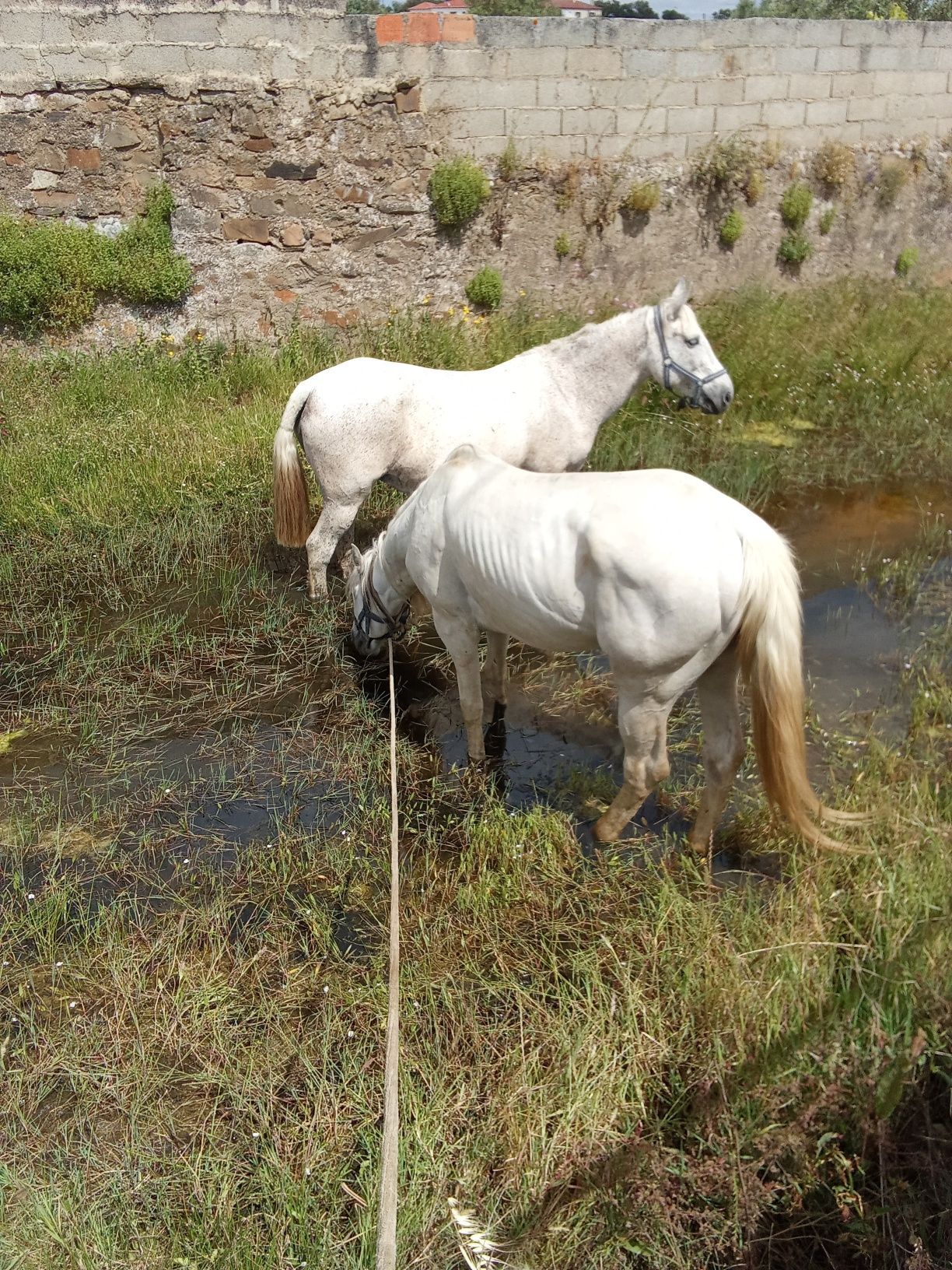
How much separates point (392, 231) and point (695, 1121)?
718 cm

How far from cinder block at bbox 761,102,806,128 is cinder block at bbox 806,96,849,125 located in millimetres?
95

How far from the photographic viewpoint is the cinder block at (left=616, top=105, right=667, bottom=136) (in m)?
8.68

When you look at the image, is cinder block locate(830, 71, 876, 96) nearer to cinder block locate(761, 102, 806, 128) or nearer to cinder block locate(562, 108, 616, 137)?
cinder block locate(761, 102, 806, 128)

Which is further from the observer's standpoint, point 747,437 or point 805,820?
point 747,437

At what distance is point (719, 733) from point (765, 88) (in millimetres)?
8614

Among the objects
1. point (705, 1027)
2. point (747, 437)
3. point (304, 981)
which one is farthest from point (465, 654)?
point (747, 437)

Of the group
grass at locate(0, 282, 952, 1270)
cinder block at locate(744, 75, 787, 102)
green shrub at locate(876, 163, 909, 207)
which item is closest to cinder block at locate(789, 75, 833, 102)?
cinder block at locate(744, 75, 787, 102)

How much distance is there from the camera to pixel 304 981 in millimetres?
3000

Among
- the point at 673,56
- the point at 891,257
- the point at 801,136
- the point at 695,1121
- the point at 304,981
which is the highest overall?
the point at 673,56

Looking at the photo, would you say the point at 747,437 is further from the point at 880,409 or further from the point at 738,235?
the point at 738,235

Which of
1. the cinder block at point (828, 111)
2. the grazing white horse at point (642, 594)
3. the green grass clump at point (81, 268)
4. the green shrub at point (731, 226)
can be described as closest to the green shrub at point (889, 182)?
the cinder block at point (828, 111)

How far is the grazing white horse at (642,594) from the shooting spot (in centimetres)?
289

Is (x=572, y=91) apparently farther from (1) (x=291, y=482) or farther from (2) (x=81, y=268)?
(1) (x=291, y=482)

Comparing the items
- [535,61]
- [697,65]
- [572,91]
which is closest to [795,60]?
[697,65]
